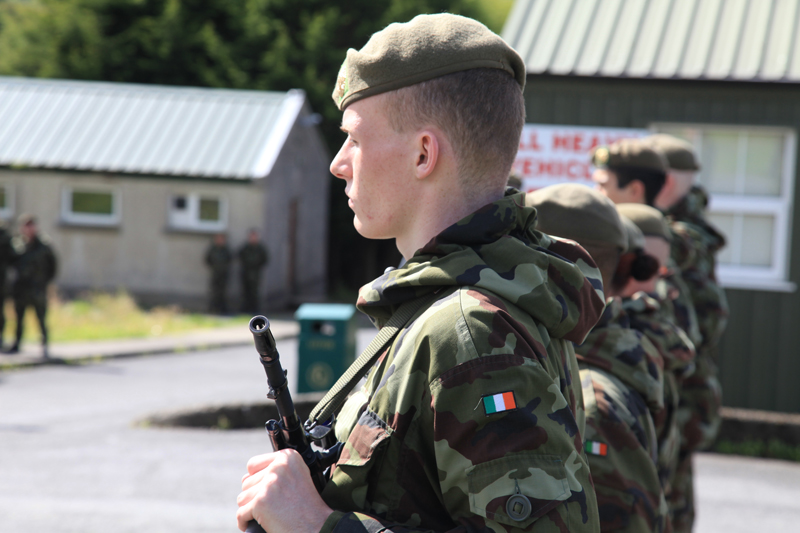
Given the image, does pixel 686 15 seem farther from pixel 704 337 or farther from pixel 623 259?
pixel 623 259

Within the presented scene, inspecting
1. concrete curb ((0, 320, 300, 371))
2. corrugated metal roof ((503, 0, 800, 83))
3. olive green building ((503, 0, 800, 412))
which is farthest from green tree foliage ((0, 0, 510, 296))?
olive green building ((503, 0, 800, 412))

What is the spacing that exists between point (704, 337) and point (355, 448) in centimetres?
410

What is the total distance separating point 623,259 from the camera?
9.89ft

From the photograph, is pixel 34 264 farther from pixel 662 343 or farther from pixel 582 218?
pixel 582 218

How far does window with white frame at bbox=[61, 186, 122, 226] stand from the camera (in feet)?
67.3

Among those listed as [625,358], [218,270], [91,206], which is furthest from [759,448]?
[91,206]

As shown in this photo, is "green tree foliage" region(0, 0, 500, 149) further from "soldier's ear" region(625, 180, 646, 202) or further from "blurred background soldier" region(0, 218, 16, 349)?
"soldier's ear" region(625, 180, 646, 202)

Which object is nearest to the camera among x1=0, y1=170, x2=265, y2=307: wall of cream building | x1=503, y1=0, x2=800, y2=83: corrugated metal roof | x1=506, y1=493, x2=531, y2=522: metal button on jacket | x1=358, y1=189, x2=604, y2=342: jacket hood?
x1=506, y1=493, x2=531, y2=522: metal button on jacket

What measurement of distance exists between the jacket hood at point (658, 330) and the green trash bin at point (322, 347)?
557cm

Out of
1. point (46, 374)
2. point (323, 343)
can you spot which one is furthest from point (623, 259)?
point (46, 374)

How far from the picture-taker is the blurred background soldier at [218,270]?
1958 centimetres

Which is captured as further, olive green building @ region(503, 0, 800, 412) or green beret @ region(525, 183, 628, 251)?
olive green building @ region(503, 0, 800, 412)

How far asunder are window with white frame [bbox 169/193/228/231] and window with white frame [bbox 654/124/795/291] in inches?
542

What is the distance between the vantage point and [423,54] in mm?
1449
